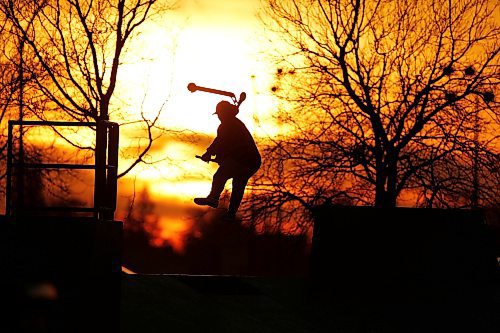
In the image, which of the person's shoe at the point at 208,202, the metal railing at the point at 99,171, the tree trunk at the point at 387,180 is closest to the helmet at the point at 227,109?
the person's shoe at the point at 208,202

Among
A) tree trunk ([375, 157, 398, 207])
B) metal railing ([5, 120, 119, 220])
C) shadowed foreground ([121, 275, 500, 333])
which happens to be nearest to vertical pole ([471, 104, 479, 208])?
tree trunk ([375, 157, 398, 207])

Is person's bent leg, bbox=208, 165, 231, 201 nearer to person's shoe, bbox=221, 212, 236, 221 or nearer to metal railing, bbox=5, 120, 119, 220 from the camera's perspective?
person's shoe, bbox=221, 212, 236, 221

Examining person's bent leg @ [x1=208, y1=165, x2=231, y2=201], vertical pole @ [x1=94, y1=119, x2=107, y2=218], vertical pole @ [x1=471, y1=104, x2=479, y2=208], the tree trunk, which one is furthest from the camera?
the tree trunk

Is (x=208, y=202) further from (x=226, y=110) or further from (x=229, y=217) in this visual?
(x=226, y=110)

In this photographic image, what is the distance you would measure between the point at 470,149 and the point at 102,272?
17.2 meters

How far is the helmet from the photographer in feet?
36.9

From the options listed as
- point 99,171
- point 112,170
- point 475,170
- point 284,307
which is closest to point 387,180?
point 475,170

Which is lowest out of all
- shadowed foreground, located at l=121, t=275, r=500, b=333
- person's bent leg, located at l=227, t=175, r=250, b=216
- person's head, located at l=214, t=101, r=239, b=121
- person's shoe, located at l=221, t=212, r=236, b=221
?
shadowed foreground, located at l=121, t=275, r=500, b=333

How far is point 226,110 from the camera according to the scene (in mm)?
11273

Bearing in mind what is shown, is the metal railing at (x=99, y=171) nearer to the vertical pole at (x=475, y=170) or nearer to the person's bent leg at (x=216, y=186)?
the person's bent leg at (x=216, y=186)

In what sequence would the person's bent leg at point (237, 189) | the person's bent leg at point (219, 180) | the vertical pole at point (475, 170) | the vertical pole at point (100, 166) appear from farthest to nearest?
the vertical pole at point (475, 170)
the vertical pole at point (100, 166)
the person's bent leg at point (237, 189)
the person's bent leg at point (219, 180)

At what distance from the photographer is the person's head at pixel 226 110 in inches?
443

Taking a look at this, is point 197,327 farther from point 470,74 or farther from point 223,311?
point 470,74

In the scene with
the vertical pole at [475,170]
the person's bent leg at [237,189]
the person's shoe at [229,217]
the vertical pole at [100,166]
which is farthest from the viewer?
the vertical pole at [475,170]
